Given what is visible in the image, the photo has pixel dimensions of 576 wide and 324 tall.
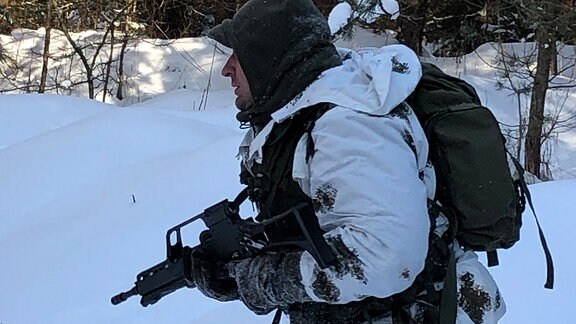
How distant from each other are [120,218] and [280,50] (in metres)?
2.16

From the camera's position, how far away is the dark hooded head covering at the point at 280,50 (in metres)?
1.40

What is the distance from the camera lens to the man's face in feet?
4.90

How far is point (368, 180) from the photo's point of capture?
1.22 meters

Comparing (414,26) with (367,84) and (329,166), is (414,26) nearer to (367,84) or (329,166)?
(367,84)

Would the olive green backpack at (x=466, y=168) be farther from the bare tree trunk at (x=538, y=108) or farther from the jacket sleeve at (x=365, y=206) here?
the bare tree trunk at (x=538, y=108)

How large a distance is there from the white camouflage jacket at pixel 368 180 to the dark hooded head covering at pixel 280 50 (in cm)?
5

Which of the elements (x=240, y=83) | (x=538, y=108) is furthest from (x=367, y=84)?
(x=538, y=108)

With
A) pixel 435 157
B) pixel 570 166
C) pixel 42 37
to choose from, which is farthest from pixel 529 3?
pixel 42 37

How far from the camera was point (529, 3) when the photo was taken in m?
5.68

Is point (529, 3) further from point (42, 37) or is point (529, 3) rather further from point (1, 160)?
point (42, 37)

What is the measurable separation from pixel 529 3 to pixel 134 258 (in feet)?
12.9

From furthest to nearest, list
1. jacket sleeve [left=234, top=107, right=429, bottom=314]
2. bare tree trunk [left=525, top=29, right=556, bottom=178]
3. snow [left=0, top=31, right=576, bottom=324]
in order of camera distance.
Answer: bare tree trunk [left=525, top=29, right=556, bottom=178]
snow [left=0, top=31, right=576, bottom=324]
jacket sleeve [left=234, top=107, right=429, bottom=314]

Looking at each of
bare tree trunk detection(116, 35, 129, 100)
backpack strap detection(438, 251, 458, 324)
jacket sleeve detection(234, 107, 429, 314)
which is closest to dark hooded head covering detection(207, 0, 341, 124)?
jacket sleeve detection(234, 107, 429, 314)

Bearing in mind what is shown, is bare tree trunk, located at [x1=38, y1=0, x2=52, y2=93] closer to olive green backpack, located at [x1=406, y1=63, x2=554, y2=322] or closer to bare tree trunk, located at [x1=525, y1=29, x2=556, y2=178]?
bare tree trunk, located at [x1=525, y1=29, x2=556, y2=178]
